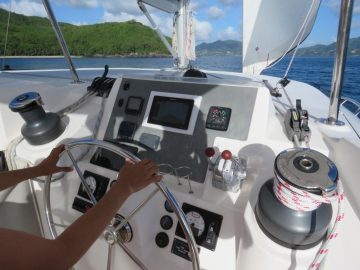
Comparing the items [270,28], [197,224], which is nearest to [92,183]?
[197,224]

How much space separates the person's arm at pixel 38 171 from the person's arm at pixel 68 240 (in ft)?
1.26

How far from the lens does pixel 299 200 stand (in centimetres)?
A: 65

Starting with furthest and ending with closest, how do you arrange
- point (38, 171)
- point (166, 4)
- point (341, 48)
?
point (166, 4) → point (341, 48) → point (38, 171)

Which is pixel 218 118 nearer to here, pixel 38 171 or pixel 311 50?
pixel 38 171

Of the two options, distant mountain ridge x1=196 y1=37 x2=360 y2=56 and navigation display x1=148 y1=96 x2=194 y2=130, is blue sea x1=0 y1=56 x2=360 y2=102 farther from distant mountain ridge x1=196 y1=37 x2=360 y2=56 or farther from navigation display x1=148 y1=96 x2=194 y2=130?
navigation display x1=148 y1=96 x2=194 y2=130

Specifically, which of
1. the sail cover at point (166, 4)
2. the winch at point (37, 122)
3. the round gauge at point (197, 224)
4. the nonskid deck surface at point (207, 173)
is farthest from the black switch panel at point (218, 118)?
the sail cover at point (166, 4)

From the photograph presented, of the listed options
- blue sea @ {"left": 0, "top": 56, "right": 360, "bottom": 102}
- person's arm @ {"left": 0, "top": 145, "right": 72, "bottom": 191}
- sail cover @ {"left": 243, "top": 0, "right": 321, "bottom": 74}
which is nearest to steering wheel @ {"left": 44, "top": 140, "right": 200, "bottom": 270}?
person's arm @ {"left": 0, "top": 145, "right": 72, "bottom": 191}

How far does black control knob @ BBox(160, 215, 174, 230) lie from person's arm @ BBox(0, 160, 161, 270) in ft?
1.38

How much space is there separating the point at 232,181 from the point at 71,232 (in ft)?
1.88

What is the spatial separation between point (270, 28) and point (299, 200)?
2035mm

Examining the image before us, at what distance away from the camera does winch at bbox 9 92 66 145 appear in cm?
129

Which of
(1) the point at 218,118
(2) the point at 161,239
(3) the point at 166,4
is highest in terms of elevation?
(3) the point at 166,4

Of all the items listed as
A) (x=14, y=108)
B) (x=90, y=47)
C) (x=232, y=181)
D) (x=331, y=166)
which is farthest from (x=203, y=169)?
(x=90, y=47)

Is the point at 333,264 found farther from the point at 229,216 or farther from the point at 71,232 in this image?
the point at 71,232
